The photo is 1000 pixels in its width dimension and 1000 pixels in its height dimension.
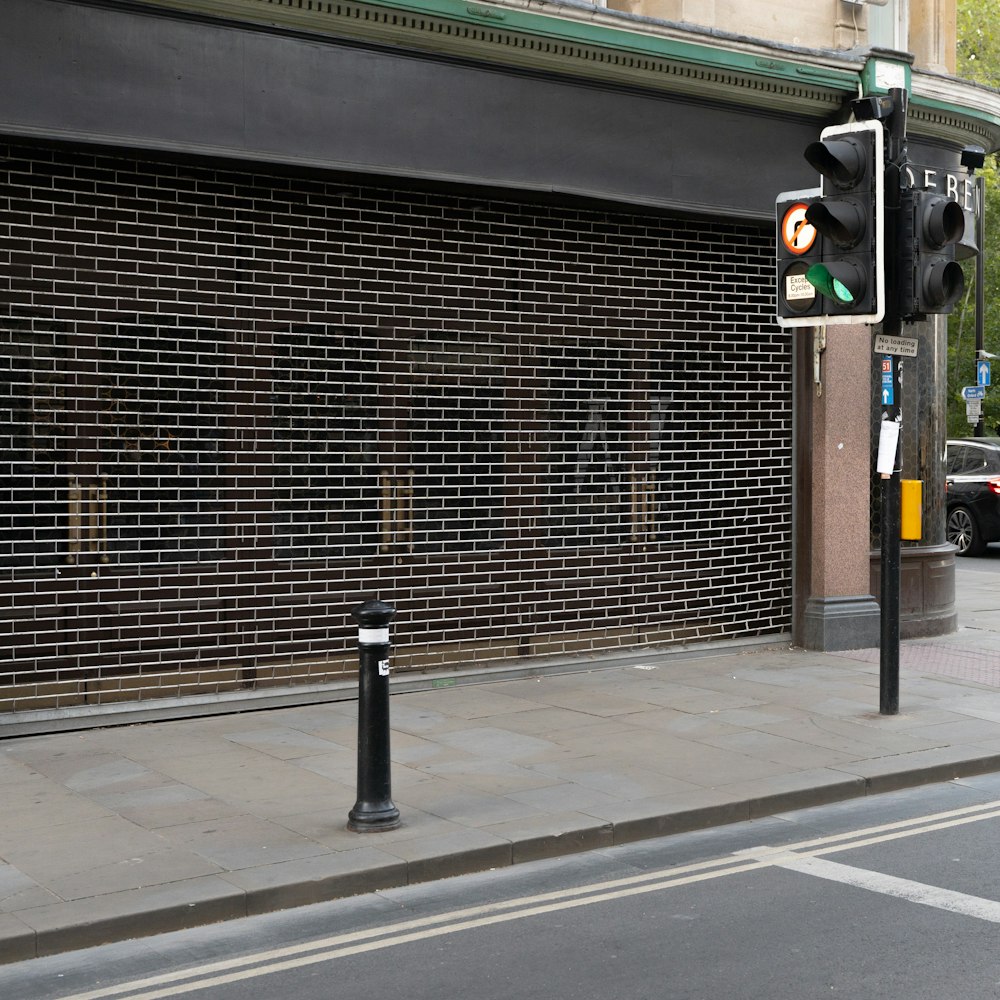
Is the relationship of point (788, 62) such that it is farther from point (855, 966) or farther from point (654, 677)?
point (855, 966)

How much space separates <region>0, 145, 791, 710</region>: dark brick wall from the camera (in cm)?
912

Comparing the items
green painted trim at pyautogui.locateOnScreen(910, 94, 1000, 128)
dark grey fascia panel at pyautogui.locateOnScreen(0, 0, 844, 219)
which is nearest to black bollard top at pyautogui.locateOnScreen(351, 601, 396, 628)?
dark grey fascia panel at pyautogui.locateOnScreen(0, 0, 844, 219)

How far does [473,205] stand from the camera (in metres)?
Result: 10.8

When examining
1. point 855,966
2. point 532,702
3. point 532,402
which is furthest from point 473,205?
point 855,966

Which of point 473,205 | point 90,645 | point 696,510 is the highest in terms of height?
point 473,205

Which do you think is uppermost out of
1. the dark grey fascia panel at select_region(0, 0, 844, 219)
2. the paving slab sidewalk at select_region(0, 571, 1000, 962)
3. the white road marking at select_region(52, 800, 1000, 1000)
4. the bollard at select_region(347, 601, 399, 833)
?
the dark grey fascia panel at select_region(0, 0, 844, 219)

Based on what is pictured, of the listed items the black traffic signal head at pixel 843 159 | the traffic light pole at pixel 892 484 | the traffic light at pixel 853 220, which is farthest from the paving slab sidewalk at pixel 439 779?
the black traffic signal head at pixel 843 159

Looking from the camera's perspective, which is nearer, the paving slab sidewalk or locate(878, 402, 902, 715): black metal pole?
the paving slab sidewalk

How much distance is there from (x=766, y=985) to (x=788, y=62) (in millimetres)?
8930

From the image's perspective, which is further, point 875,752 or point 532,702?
point 532,702

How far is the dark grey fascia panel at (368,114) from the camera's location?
8727mm

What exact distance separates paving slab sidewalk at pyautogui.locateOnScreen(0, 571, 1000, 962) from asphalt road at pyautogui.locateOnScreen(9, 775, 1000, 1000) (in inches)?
5.8

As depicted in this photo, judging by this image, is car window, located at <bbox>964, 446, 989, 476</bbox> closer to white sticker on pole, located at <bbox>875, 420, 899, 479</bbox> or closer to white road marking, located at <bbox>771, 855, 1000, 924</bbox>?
white sticker on pole, located at <bbox>875, 420, 899, 479</bbox>

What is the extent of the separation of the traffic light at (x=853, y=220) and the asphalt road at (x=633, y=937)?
364 centimetres
